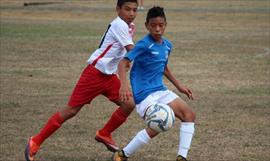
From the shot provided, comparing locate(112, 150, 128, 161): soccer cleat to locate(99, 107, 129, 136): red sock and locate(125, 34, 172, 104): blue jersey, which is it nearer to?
locate(125, 34, 172, 104): blue jersey

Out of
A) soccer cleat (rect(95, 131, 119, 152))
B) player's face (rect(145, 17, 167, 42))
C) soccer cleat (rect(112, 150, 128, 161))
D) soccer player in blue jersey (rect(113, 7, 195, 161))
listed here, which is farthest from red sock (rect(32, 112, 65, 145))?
player's face (rect(145, 17, 167, 42))

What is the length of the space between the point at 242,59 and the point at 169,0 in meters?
35.5

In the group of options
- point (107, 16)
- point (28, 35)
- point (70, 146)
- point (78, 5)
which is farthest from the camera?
point (78, 5)

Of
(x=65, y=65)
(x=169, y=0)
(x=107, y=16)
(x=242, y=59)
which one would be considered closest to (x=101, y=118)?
(x=65, y=65)

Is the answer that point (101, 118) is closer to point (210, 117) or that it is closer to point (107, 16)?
point (210, 117)

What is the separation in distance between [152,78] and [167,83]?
24.1 feet

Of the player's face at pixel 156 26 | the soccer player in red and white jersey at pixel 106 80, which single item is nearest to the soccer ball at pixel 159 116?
the player's face at pixel 156 26

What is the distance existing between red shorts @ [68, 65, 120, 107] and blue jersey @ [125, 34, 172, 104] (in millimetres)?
844

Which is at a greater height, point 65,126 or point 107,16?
point 65,126

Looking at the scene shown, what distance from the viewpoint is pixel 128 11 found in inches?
305

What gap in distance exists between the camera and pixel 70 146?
8328 mm

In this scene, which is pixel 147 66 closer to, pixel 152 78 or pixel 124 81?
pixel 152 78

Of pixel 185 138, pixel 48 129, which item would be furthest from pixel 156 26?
pixel 48 129

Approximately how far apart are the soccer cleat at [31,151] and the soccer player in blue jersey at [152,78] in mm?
1081
